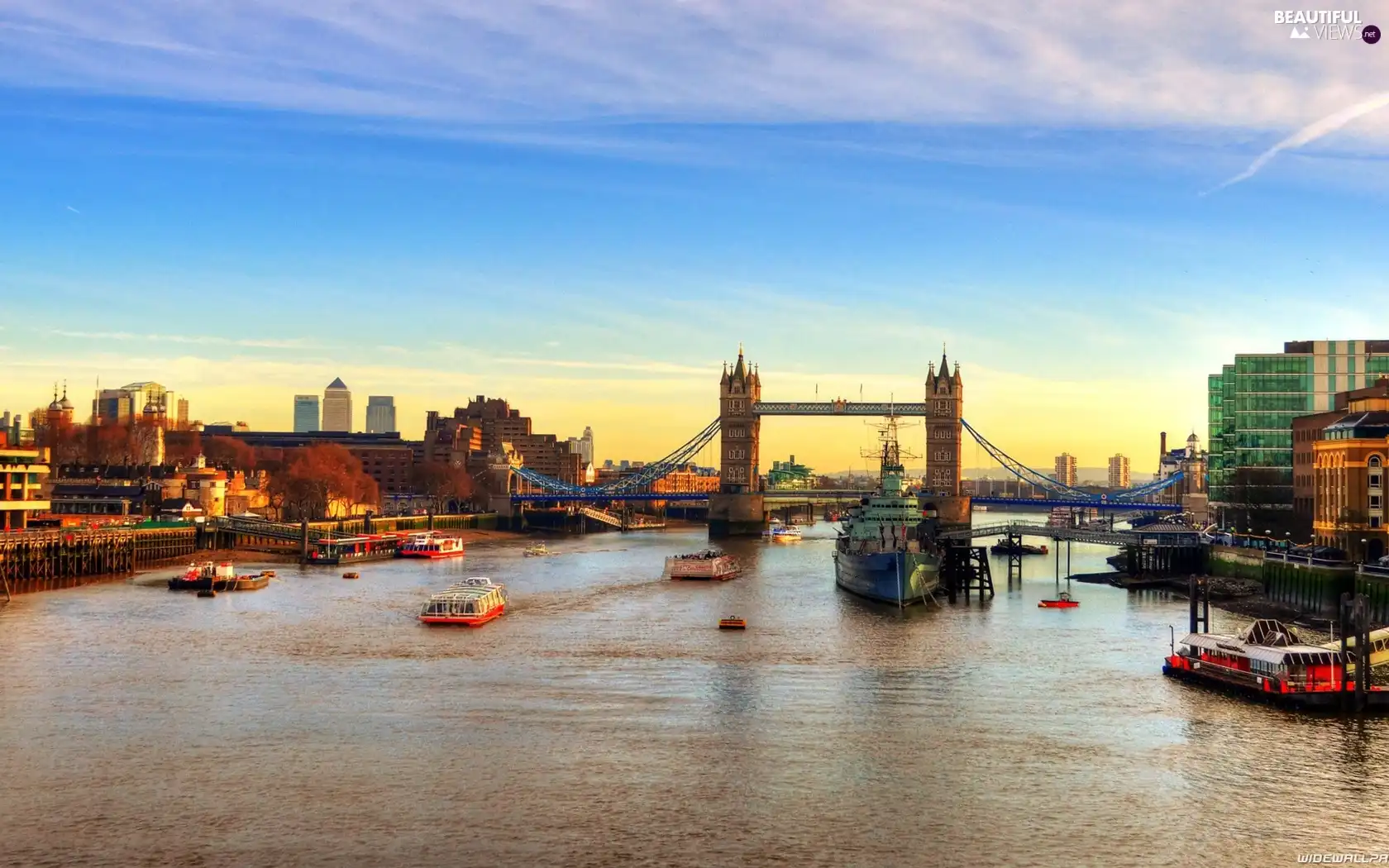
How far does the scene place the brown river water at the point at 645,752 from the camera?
30.1 metres

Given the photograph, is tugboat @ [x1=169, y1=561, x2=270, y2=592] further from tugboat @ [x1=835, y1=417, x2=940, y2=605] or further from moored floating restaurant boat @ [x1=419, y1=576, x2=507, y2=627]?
tugboat @ [x1=835, y1=417, x2=940, y2=605]

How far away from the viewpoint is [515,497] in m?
194

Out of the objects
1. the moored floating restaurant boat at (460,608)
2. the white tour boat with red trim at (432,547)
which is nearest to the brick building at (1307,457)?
the moored floating restaurant boat at (460,608)

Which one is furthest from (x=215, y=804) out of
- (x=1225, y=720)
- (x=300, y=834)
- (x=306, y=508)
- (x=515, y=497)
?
(x=515, y=497)

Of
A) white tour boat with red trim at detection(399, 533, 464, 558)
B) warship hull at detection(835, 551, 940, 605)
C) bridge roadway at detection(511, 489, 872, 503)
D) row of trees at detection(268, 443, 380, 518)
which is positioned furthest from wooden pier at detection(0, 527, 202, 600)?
bridge roadway at detection(511, 489, 872, 503)

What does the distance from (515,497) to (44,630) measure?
133 metres

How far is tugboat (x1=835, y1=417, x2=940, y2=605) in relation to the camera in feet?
259

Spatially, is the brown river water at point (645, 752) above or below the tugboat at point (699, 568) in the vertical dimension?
below

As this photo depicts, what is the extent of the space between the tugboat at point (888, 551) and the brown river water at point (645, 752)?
14509 millimetres

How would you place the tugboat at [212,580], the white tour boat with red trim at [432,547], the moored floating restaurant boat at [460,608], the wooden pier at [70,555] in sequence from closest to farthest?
the moored floating restaurant boat at [460,608] < the tugboat at [212,580] < the wooden pier at [70,555] < the white tour boat with red trim at [432,547]

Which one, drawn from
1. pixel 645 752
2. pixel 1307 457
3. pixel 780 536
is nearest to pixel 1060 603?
pixel 1307 457

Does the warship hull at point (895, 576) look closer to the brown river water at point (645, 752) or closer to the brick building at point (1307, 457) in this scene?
the brown river water at point (645, 752)

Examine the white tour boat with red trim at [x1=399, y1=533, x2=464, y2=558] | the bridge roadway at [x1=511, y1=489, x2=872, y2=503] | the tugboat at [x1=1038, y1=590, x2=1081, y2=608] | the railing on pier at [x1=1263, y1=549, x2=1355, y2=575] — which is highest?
the bridge roadway at [x1=511, y1=489, x2=872, y2=503]

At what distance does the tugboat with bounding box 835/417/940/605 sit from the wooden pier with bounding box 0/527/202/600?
158ft
